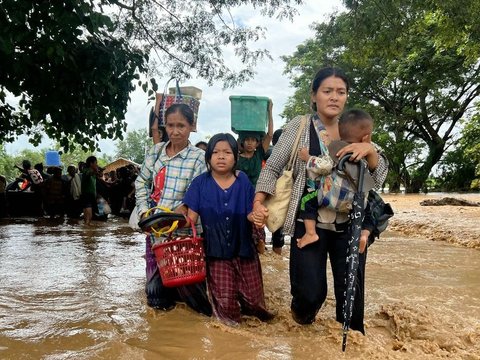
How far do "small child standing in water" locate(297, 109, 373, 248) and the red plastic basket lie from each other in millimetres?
678

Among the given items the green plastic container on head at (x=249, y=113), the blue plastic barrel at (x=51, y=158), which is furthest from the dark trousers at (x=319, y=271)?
the blue plastic barrel at (x=51, y=158)

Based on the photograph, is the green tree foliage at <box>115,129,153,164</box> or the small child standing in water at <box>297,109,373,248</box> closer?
the small child standing in water at <box>297,109,373,248</box>

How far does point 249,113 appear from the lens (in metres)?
5.07

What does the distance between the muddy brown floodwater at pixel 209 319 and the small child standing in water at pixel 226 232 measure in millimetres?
156

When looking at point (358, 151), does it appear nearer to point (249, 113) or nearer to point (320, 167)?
point (320, 167)

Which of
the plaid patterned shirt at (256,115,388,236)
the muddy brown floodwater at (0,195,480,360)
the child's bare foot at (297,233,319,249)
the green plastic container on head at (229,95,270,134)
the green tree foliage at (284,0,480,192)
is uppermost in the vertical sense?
the green tree foliage at (284,0,480,192)

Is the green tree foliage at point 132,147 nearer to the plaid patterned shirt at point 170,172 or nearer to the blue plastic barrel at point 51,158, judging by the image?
the blue plastic barrel at point 51,158

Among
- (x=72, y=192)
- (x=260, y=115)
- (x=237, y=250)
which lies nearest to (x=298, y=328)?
(x=237, y=250)

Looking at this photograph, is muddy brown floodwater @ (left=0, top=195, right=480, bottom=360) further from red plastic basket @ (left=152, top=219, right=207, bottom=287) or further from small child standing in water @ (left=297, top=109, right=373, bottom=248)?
small child standing in water @ (left=297, top=109, right=373, bottom=248)

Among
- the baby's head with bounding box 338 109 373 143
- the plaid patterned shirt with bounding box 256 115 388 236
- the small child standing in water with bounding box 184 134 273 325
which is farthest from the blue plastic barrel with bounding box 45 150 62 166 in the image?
the baby's head with bounding box 338 109 373 143

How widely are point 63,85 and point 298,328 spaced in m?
4.27

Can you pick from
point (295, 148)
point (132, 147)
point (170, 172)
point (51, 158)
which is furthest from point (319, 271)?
point (132, 147)

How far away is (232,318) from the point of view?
3.17 metres

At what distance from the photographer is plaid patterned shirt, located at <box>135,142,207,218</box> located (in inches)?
139
